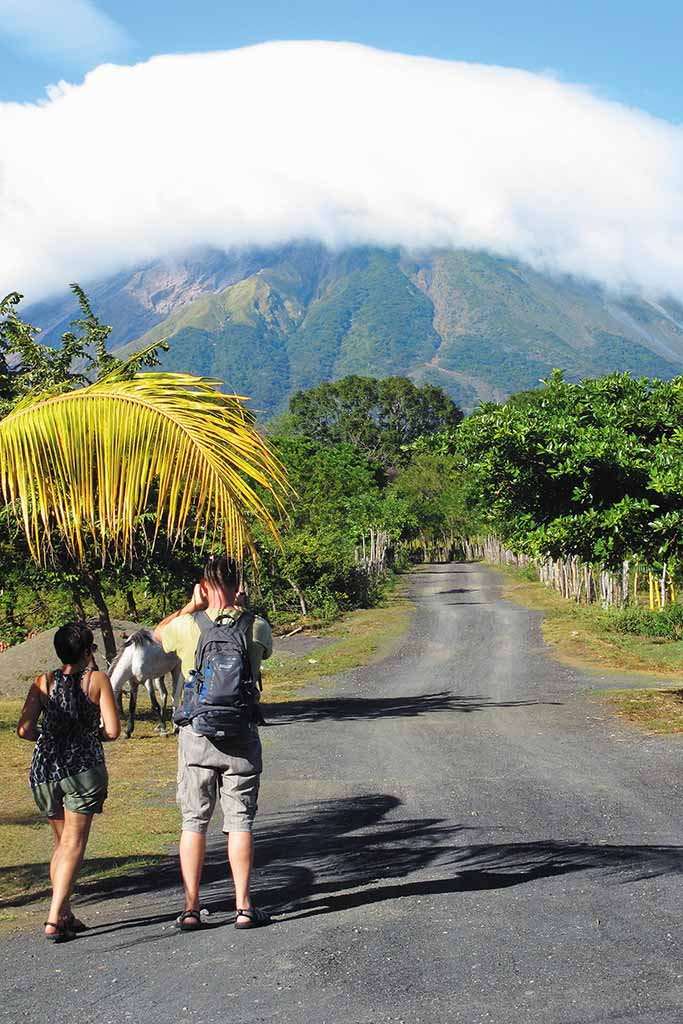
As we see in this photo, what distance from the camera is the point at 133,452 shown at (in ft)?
21.9

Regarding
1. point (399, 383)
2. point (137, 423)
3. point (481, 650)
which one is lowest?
point (481, 650)

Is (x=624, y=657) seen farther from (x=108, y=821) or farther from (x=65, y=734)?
(x=65, y=734)

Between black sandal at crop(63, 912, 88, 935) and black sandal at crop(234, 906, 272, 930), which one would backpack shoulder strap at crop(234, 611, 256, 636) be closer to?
black sandal at crop(234, 906, 272, 930)

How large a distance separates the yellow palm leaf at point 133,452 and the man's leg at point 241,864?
160 centimetres

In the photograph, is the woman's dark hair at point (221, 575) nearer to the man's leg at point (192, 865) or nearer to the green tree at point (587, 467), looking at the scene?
the man's leg at point (192, 865)

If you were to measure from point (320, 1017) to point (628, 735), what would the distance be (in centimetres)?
1132

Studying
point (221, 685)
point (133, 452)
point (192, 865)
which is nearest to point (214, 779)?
point (192, 865)

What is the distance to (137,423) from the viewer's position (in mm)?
6707

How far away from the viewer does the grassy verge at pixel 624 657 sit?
56.3 feet

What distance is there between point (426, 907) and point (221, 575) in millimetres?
2296

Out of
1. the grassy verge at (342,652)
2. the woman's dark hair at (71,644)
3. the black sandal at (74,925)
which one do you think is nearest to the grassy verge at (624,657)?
the grassy verge at (342,652)

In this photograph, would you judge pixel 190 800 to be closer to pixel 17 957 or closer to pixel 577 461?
pixel 17 957

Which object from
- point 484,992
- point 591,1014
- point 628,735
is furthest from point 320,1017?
point 628,735

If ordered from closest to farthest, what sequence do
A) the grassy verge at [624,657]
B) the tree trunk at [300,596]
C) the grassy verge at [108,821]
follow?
the grassy verge at [108,821] < the grassy verge at [624,657] < the tree trunk at [300,596]
